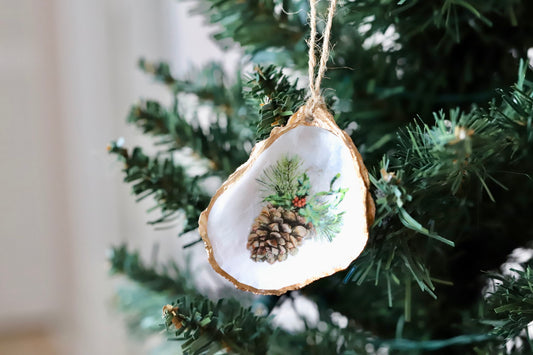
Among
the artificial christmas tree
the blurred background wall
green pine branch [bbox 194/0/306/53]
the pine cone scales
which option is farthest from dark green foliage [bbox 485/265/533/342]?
the blurred background wall

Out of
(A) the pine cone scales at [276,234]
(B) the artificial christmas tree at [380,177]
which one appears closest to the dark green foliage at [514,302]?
(B) the artificial christmas tree at [380,177]

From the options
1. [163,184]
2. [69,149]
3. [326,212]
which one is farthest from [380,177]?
[69,149]

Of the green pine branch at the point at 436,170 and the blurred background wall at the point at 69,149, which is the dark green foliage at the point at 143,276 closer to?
the green pine branch at the point at 436,170

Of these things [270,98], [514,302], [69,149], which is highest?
[270,98]

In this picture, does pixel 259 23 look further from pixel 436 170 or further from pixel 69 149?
pixel 69 149

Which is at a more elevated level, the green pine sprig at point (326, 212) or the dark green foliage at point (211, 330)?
the green pine sprig at point (326, 212)

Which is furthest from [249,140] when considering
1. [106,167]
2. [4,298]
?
[4,298]
